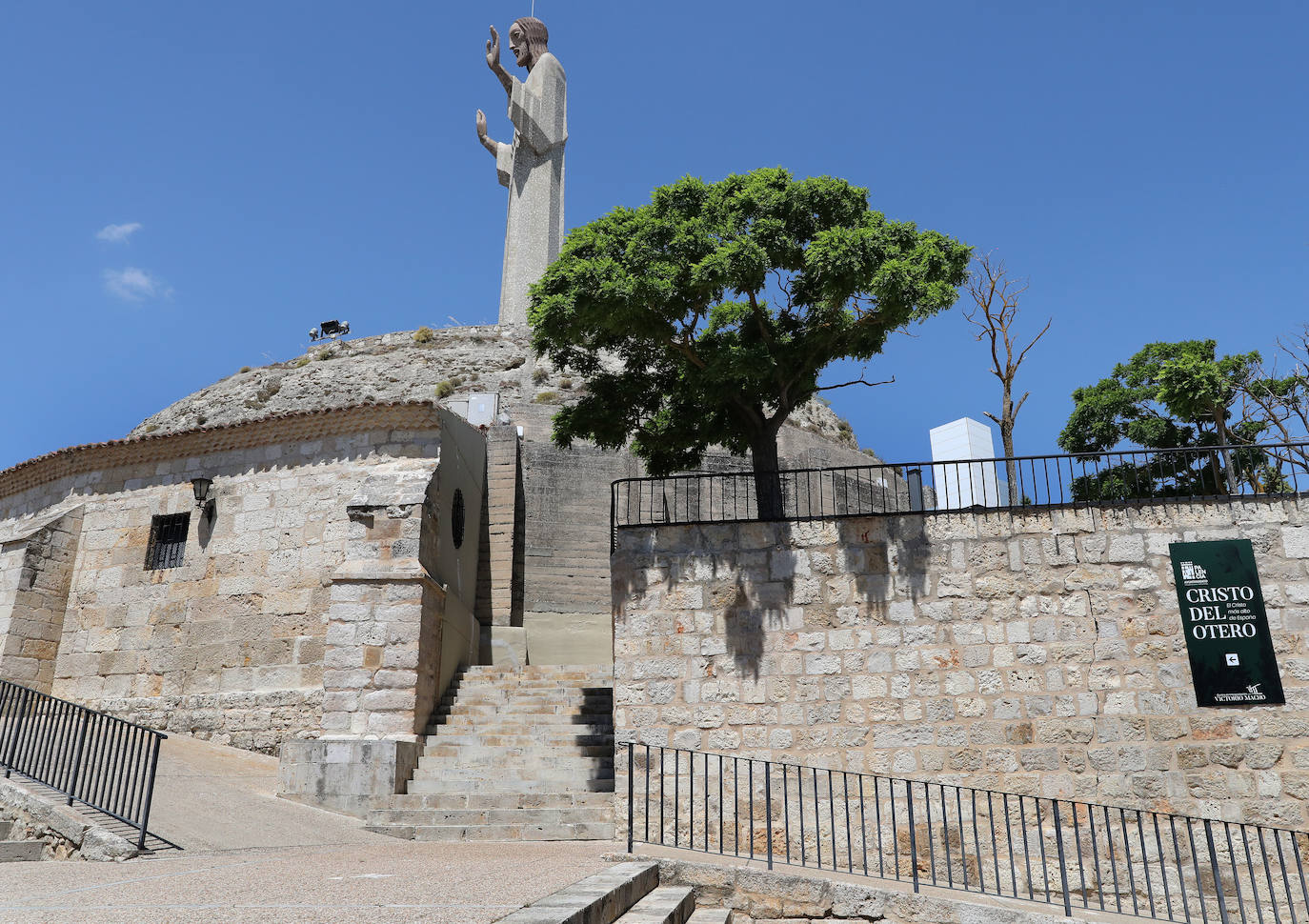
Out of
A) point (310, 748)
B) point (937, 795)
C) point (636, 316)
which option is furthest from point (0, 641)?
point (937, 795)

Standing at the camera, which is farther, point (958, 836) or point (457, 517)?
point (457, 517)

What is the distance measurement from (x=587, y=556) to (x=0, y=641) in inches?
399

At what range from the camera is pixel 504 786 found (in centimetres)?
1091

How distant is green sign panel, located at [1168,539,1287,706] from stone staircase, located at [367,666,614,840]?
22.9 feet

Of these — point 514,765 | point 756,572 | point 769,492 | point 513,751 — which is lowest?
point 514,765

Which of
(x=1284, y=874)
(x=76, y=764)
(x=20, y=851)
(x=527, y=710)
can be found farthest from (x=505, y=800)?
(x=1284, y=874)

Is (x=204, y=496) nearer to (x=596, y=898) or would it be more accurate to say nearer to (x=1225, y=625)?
(x=596, y=898)

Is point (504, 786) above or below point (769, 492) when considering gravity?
below

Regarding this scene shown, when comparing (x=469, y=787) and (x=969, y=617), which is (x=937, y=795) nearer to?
(x=969, y=617)

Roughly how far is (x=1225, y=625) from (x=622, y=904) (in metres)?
8.12

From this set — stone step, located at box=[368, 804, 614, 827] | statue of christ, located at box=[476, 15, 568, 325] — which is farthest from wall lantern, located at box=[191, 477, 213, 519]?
statue of christ, located at box=[476, 15, 568, 325]

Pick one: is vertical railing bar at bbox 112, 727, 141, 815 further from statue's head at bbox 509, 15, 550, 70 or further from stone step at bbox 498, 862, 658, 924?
statue's head at bbox 509, 15, 550, 70

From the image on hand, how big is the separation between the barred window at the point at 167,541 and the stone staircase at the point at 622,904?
1132cm

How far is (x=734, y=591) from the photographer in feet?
36.6
